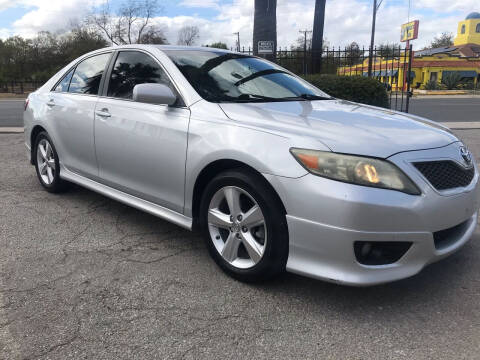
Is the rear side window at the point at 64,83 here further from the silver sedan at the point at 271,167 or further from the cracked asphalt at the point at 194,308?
the cracked asphalt at the point at 194,308

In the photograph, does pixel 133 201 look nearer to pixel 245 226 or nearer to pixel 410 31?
pixel 245 226

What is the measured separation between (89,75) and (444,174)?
134 inches

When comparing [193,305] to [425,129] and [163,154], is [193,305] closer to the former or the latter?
[163,154]

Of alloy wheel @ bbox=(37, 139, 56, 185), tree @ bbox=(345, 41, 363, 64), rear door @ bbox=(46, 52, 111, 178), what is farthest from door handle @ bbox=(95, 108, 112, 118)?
tree @ bbox=(345, 41, 363, 64)

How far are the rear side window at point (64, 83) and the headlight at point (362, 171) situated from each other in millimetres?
3294

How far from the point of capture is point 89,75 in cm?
447

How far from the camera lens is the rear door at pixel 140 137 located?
329cm

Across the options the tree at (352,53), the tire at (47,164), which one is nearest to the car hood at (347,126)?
the tire at (47,164)

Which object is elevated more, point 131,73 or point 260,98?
point 131,73

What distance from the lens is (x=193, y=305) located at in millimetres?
2713

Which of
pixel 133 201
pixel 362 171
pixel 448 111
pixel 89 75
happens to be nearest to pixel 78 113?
pixel 89 75

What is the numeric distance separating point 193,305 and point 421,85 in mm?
41679

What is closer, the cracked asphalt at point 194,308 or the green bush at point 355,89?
→ the cracked asphalt at point 194,308

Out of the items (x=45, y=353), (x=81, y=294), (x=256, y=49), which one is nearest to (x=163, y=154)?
(x=81, y=294)
